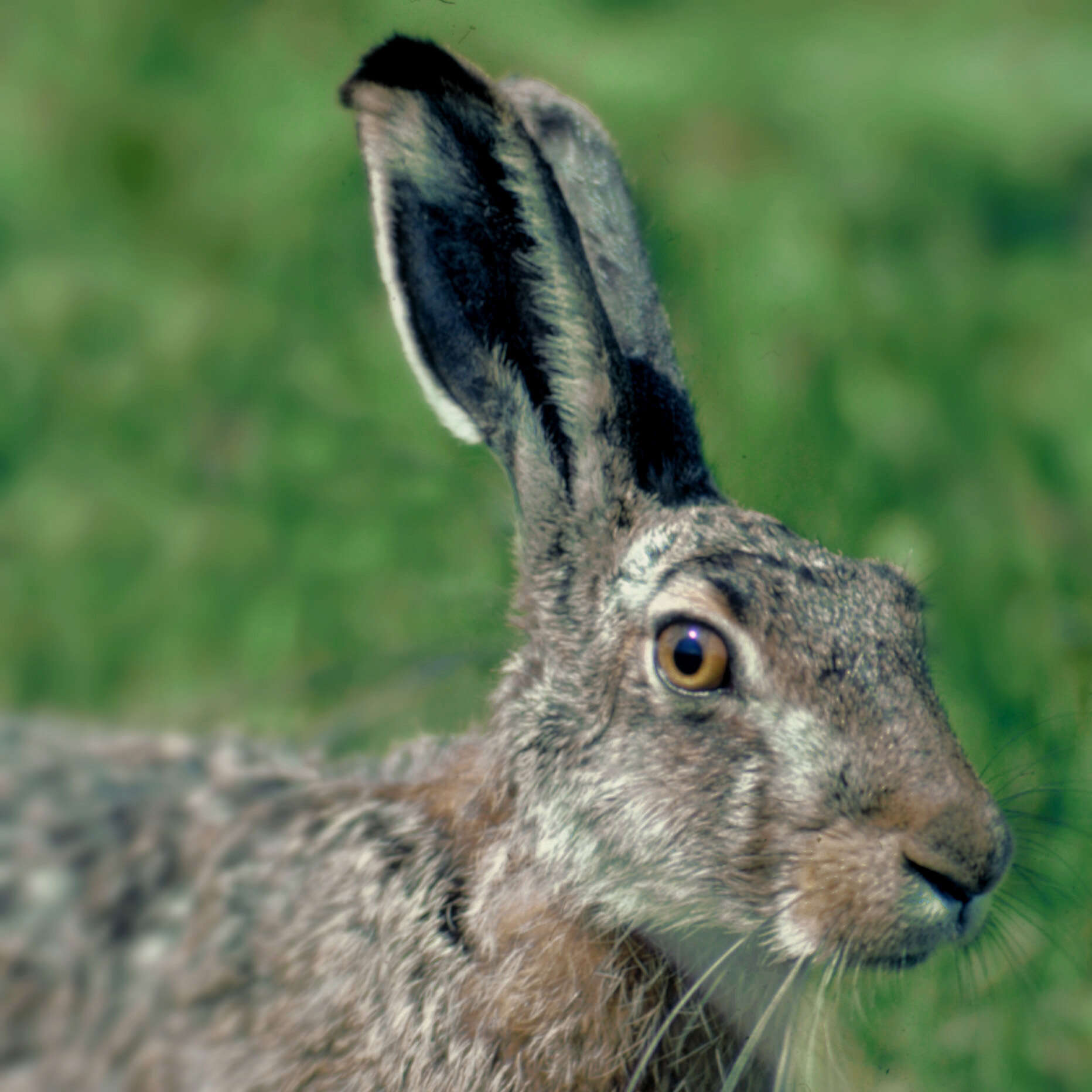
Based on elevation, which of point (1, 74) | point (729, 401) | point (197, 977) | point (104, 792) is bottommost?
point (197, 977)

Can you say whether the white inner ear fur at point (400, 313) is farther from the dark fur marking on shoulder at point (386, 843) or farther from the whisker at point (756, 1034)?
the whisker at point (756, 1034)

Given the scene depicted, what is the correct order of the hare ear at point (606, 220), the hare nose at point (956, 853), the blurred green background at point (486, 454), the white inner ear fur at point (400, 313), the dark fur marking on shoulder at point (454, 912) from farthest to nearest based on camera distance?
1. the blurred green background at point (486, 454)
2. the hare ear at point (606, 220)
3. the dark fur marking on shoulder at point (454, 912)
4. the white inner ear fur at point (400, 313)
5. the hare nose at point (956, 853)

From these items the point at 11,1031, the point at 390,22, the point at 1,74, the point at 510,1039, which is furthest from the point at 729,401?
the point at 1,74

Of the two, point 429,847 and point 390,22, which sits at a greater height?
point 390,22

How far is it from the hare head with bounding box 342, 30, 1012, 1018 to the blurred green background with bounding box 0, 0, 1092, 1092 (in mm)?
183

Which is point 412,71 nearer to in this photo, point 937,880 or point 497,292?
point 497,292

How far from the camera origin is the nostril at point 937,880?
198 cm

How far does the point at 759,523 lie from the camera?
2344 mm

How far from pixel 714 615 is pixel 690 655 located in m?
0.07

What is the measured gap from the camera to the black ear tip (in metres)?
2.05

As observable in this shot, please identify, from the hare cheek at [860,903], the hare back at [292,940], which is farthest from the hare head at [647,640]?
the hare back at [292,940]

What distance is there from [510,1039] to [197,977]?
59 cm

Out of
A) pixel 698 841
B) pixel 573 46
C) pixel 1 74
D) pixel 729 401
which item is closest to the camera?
pixel 698 841

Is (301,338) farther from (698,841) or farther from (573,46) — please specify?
(698,841)
